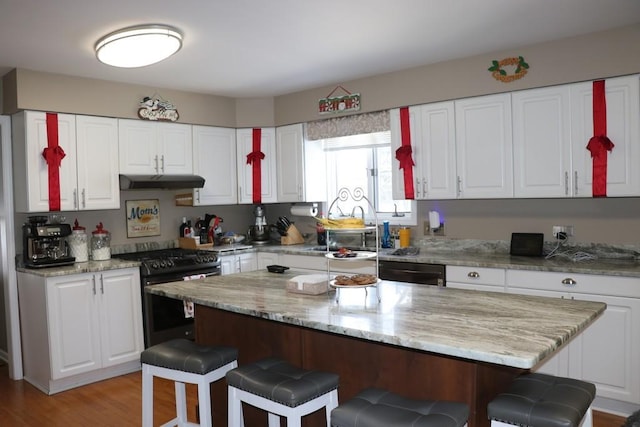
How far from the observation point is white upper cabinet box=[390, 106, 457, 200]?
4.09 m

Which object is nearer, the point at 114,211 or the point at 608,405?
the point at 608,405

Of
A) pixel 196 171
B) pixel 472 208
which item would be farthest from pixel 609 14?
pixel 196 171

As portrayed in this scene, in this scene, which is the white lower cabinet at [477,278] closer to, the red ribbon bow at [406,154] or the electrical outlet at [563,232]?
the electrical outlet at [563,232]

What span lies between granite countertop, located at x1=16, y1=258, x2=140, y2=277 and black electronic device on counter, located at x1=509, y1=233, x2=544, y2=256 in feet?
9.78

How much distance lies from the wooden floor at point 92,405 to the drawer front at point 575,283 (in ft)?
2.53

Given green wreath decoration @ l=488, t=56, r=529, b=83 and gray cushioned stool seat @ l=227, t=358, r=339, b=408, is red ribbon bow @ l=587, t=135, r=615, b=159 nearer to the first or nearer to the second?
green wreath decoration @ l=488, t=56, r=529, b=83

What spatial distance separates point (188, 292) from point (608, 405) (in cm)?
266

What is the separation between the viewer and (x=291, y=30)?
3.22m

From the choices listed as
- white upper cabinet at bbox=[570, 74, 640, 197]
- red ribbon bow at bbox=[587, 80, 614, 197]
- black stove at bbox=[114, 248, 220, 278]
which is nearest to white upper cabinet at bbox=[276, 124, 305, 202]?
black stove at bbox=[114, 248, 220, 278]

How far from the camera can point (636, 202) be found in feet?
11.5

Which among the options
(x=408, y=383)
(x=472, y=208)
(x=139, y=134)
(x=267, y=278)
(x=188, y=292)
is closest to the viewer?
(x=408, y=383)

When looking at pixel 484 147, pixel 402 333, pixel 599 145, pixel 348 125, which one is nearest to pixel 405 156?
pixel 484 147

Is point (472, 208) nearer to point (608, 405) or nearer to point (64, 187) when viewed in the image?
point (608, 405)

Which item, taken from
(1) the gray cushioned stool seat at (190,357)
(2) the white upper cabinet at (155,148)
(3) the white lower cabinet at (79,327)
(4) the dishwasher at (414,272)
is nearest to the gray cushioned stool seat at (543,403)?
(1) the gray cushioned stool seat at (190,357)
